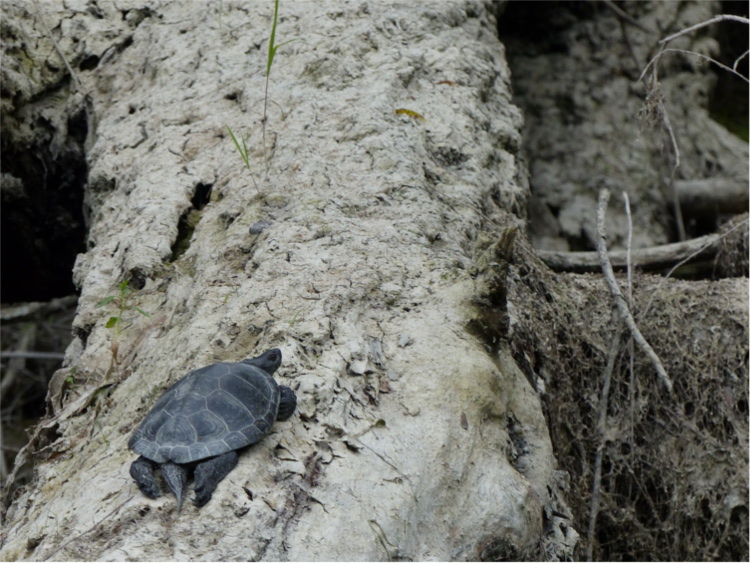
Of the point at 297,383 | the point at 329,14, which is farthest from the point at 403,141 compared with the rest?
the point at 297,383

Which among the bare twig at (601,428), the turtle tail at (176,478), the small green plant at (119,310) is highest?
the turtle tail at (176,478)

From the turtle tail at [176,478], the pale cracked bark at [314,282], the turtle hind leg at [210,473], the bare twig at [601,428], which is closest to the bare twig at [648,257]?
the pale cracked bark at [314,282]

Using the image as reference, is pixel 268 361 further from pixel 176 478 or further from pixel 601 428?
pixel 601 428

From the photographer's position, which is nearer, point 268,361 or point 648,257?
point 268,361

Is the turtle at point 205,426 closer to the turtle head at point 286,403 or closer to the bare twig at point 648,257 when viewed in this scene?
the turtle head at point 286,403

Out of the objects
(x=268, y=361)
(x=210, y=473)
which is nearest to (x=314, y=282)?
(x=268, y=361)

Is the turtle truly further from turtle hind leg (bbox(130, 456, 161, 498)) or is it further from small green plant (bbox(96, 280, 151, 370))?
small green plant (bbox(96, 280, 151, 370))

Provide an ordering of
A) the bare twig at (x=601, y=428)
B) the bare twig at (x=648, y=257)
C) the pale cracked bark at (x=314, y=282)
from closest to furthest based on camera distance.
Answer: the pale cracked bark at (x=314, y=282) < the bare twig at (x=601, y=428) < the bare twig at (x=648, y=257)
